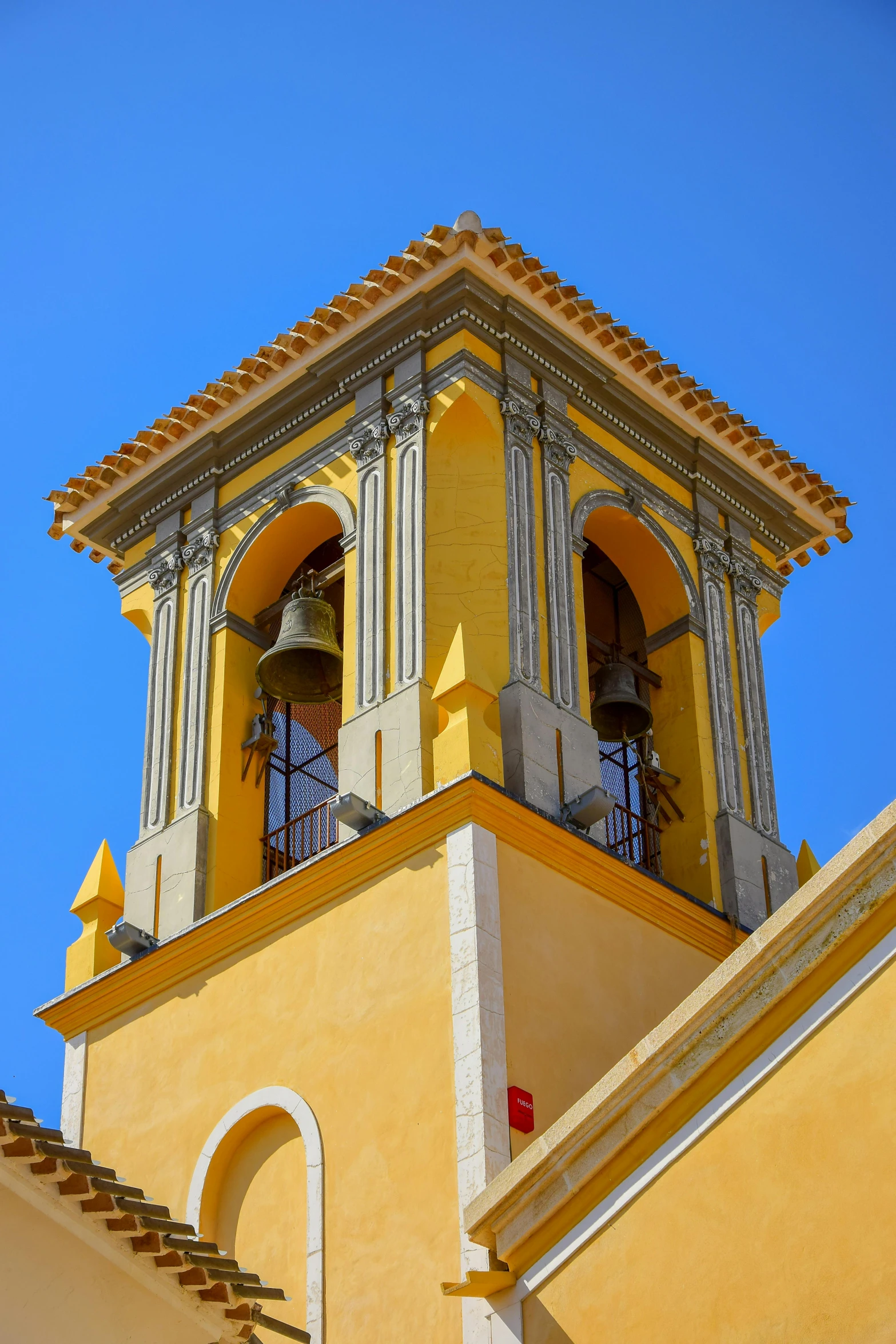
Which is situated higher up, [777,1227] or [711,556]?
[711,556]

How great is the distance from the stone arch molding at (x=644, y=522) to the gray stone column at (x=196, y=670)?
2546 mm

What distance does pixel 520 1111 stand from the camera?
11727 mm

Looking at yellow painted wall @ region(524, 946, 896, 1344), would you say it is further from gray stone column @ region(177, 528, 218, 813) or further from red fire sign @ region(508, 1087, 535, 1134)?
gray stone column @ region(177, 528, 218, 813)

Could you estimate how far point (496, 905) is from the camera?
12344 mm

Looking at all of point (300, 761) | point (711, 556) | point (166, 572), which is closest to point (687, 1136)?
point (300, 761)

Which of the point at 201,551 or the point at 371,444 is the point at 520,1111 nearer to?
the point at 371,444

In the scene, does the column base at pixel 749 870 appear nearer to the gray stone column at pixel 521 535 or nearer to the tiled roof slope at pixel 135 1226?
the gray stone column at pixel 521 535

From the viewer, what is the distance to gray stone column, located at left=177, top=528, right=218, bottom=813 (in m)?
14.7

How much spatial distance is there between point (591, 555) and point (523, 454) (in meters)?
1.72

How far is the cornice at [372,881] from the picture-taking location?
12680mm

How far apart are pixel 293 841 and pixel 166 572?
2.41 meters

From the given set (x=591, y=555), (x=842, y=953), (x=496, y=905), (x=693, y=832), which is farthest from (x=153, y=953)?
(x=842, y=953)

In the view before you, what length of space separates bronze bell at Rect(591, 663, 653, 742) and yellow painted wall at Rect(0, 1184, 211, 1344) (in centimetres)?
624

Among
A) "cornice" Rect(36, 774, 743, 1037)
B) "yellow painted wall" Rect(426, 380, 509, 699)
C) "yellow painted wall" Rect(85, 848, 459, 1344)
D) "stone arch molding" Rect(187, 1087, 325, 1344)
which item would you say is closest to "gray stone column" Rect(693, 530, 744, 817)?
"cornice" Rect(36, 774, 743, 1037)
